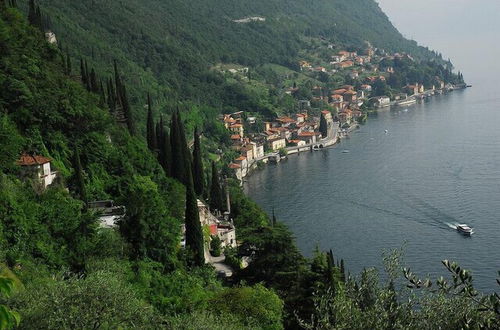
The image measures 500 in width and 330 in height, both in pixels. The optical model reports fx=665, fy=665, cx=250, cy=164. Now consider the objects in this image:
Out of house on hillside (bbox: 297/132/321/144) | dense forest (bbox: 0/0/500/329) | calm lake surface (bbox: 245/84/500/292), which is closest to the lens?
dense forest (bbox: 0/0/500/329)

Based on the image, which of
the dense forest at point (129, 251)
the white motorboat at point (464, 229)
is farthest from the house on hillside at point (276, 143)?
the white motorboat at point (464, 229)

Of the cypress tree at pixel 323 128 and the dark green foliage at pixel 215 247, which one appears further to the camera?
A: the cypress tree at pixel 323 128

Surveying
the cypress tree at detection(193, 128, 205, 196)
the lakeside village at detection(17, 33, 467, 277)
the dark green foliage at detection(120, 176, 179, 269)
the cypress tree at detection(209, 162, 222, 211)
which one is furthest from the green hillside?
the dark green foliage at detection(120, 176, 179, 269)

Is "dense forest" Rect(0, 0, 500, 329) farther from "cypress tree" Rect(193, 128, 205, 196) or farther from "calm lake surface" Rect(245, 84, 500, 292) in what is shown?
"calm lake surface" Rect(245, 84, 500, 292)

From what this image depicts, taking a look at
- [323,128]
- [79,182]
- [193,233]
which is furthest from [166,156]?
[323,128]

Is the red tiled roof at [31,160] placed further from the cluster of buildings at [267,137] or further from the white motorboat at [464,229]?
the cluster of buildings at [267,137]

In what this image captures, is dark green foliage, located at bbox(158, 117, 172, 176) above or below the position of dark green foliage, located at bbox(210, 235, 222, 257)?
above
